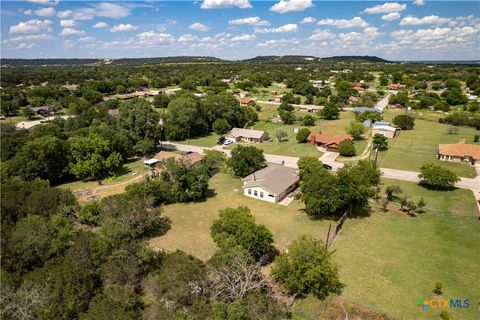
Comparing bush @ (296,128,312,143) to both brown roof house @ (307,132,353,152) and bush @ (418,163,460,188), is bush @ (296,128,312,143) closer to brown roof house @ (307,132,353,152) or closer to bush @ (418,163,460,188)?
brown roof house @ (307,132,353,152)

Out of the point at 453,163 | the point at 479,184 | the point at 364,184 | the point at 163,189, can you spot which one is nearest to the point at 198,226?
the point at 163,189

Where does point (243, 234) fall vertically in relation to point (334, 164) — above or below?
above

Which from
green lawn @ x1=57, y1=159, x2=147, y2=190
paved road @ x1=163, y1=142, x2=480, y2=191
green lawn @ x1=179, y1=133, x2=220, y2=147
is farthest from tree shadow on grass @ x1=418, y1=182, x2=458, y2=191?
green lawn @ x1=57, y1=159, x2=147, y2=190

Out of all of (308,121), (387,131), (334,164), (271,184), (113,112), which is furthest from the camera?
(113,112)

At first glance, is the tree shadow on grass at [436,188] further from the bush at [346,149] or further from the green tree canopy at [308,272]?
the green tree canopy at [308,272]

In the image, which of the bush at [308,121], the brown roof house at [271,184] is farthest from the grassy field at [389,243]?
the bush at [308,121]

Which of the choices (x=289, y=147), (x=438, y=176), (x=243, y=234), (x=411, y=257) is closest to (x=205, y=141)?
(x=289, y=147)

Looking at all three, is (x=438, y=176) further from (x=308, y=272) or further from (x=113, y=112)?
(x=113, y=112)
